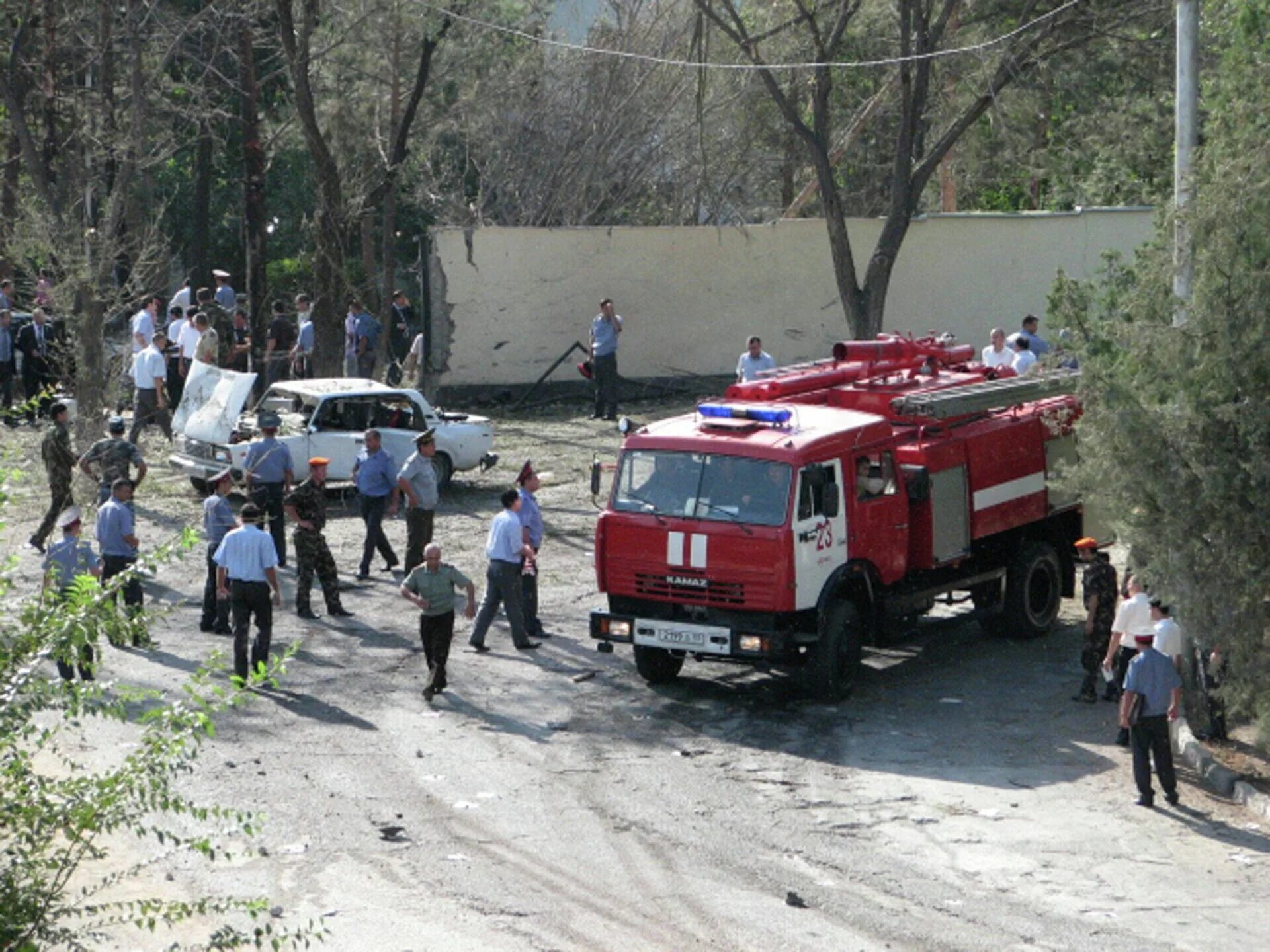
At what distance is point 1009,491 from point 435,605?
5844mm

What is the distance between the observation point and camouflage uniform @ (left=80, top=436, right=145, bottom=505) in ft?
61.1

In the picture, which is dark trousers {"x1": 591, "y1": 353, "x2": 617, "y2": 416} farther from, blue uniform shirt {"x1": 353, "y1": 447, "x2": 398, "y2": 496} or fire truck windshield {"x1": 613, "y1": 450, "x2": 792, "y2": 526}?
fire truck windshield {"x1": 613, "y1": 450, "x2": 792, "y2": 526}

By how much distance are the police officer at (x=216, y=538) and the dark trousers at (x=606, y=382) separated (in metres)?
11.8

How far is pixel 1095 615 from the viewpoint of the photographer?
49.8ft

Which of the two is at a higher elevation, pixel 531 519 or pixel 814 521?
pixel 814 521

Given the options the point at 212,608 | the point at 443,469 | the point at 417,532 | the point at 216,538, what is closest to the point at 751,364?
the point at 443,469

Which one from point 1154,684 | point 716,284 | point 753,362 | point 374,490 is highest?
point 716,284

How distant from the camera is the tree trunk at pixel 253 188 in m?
27.5

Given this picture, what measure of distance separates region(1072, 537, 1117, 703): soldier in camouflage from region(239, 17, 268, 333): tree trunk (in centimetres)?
1685

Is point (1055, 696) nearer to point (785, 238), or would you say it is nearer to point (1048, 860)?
point (1048, 860)

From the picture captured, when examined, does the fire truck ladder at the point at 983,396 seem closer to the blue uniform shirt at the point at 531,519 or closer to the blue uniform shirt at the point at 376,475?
the blue uniform shirt at the point at 531,519

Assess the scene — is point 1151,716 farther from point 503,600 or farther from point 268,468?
point 268,468

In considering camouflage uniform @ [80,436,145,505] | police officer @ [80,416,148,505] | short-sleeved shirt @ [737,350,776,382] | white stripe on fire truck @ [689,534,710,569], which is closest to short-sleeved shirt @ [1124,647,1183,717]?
white stripe on fire truck @ [689,534,710,569]

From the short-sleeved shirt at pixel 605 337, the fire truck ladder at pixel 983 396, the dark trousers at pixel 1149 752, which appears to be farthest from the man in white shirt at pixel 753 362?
the dark trousers at pixel 1149 752
